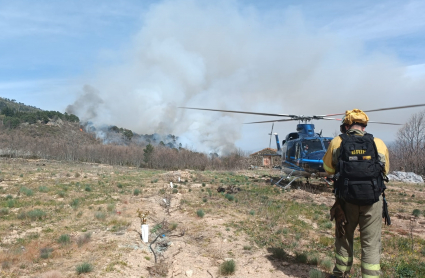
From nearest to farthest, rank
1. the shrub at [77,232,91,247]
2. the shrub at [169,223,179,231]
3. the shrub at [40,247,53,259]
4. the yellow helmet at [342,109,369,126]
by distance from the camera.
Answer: the yellow helmet at [342,109,369,126], the shrub at [40,247,53,259], the shrub at [77,232,91,247], the shrub at [169,223,179,231]

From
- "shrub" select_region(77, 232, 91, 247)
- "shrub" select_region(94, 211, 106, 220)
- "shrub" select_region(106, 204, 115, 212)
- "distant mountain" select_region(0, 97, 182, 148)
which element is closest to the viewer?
"shrub" select_region(77, 232, 91, 247)

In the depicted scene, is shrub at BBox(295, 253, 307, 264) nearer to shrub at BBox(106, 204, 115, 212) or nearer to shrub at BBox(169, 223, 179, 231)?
shrub at BBox(169, 223, 179, 231)

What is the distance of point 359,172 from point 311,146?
1038 centimetres

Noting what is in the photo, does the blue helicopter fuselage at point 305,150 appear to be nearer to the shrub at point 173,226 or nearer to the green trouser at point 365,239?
the shrub at point 173,226

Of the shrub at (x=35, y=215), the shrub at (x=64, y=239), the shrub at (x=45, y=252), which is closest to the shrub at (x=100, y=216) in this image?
the shrub at (x=35, y=215)

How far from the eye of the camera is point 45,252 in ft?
17.6

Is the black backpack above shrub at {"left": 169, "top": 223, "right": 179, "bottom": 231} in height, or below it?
above

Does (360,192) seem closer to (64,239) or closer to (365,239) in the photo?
(365,239)

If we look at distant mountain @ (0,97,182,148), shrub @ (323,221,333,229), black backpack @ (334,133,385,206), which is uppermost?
distant mountain @ (0,97,182,148)

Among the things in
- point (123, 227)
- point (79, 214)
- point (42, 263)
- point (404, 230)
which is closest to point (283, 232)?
point (404, 230)

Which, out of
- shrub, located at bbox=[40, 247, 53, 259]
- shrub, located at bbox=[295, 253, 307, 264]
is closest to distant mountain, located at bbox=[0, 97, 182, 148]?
shrub, located at bbox=[40, 247, 53, 259]

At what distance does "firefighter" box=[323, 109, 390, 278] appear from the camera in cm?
365

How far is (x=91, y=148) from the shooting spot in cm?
6172

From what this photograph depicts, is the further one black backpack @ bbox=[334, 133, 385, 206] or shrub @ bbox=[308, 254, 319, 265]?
shrub @ bbox=[308, 254, 319, 265]
